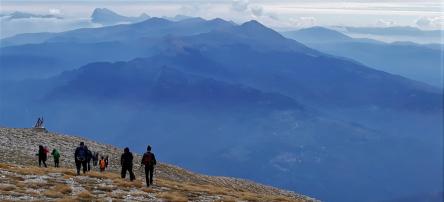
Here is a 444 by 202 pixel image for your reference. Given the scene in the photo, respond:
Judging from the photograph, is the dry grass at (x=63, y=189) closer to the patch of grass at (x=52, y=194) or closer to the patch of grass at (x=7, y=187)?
the patch of grass at (x=52, y=194)

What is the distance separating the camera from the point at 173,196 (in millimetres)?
35938

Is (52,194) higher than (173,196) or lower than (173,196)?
lower

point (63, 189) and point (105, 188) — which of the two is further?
point (105, 188)

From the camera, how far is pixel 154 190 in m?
39.0

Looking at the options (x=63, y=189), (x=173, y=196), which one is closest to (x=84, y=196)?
(x=63, y=189)

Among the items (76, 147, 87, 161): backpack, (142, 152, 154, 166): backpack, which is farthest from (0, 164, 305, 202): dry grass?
(142, 152, 154, 166): backpack

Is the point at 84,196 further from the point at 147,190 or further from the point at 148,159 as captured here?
the point at 148,159

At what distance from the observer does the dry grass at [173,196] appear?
35.2 meters

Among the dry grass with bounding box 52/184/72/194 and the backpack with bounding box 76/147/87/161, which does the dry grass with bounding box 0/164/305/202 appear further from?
the backpack with bounding box 76/147/87/161

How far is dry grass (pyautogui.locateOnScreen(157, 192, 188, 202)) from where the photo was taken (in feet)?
116

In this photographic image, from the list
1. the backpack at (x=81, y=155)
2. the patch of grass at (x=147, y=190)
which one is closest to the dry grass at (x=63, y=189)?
the patch of grass at (x=147, y=190)

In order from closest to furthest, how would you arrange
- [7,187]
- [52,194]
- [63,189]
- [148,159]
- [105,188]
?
[52,194] → [7,187] → [63,189] → [105,188] → [148,159]

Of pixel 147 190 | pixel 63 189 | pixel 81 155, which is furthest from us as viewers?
pixel 81 155

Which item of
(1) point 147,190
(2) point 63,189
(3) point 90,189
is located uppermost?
(1) point 147,190
